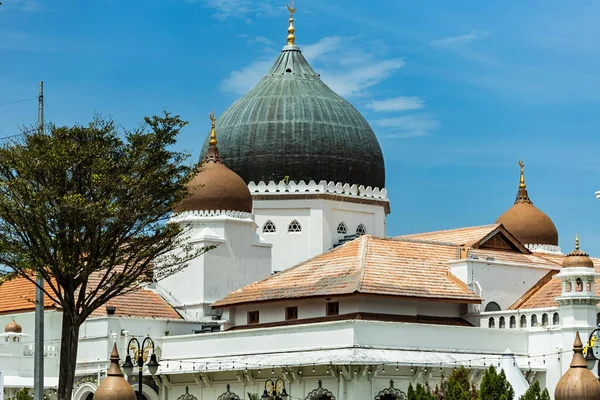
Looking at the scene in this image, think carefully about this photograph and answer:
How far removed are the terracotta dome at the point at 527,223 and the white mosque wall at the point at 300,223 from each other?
28.4 feet

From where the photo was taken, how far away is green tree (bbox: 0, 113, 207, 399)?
44031 millimetres

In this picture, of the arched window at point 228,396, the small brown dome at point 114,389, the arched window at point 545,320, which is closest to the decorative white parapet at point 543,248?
the arched window at point 545,320

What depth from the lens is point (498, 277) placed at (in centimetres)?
5784

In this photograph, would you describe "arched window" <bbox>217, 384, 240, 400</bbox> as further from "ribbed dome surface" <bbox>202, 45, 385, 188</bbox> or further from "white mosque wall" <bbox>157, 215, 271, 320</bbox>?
"ribbed dome surface" <bbox>202, 45, 385, 188</bbox>

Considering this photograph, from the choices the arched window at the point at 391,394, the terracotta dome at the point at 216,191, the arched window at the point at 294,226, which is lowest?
the arched window at the point at 391,394

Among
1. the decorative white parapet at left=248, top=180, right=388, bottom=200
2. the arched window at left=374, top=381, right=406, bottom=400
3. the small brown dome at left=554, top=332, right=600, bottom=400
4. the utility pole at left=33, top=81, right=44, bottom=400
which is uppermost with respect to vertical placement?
the decorative white parapet at left=248, top=180, right=388, bottom=200

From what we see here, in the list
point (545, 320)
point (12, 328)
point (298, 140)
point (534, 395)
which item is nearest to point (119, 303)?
point (12, 328)

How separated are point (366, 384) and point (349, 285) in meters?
3.96

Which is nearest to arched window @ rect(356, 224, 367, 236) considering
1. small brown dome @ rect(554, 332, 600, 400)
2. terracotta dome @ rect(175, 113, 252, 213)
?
terracotta dome @ rect(175, 113, 252, 213)

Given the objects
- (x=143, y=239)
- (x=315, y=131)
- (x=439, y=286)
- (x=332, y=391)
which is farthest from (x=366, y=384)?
(x=315, y=131)

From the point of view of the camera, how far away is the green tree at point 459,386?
45.6 m

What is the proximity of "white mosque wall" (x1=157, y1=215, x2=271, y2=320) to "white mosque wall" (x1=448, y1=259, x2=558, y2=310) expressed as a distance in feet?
32.3

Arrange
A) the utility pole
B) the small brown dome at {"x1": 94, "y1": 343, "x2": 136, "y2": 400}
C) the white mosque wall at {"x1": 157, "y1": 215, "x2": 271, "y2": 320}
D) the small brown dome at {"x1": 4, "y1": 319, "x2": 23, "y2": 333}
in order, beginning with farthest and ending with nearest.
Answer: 1. the white mosque wall at {"x1": 157, "y1": 215, "x2": 271, "y2": 320}
2. the small brown dome at {"x1": 4, "y1": 319, "x2": 23, "y2": 333}
3. the utility pole
4. the small brown dome at {"x1": 94, "y1": 343, "x2": 136, "y2": 400}

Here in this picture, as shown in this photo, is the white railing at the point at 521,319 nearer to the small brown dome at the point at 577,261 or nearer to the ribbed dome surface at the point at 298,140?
the small brown dome at the point at 577,261
